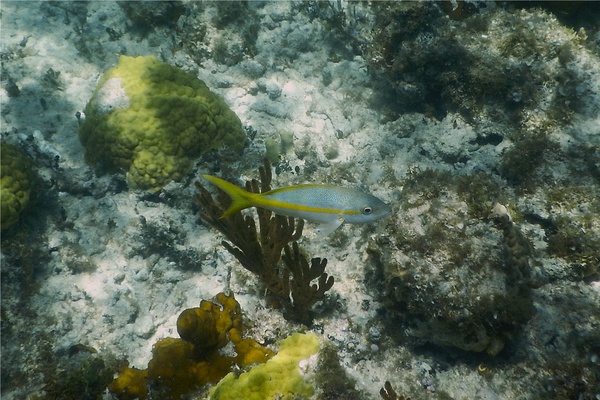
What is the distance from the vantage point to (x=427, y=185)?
418 cm

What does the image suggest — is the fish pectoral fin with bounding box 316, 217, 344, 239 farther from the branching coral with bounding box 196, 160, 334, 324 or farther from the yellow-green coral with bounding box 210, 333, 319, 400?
the yellow-green coral with bounding box 210, 333, 319, 400

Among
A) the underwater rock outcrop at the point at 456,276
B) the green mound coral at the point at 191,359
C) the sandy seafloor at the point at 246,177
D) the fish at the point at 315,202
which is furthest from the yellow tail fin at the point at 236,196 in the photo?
the underwater rock outcrop at the point at 456,276

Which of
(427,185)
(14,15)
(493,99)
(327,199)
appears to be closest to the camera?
(327,199)

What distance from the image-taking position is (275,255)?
12.2ft

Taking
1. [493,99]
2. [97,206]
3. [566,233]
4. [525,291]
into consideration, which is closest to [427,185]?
[525,291]

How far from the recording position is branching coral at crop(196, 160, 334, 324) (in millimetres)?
3598

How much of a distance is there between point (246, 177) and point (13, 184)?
2.96 m

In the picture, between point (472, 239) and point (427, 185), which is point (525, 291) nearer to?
point (472, 239)

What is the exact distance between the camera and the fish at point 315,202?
2.57m

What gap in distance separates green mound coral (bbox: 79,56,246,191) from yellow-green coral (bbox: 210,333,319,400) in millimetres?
3117

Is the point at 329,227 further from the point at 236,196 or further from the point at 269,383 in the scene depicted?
the point at 269,383

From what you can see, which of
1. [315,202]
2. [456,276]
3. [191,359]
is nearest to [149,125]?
[191,359]

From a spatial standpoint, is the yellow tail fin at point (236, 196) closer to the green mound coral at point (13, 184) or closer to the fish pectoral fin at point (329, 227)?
the fish pectoral fin at point (329, 227)

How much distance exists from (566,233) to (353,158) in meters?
2.99
